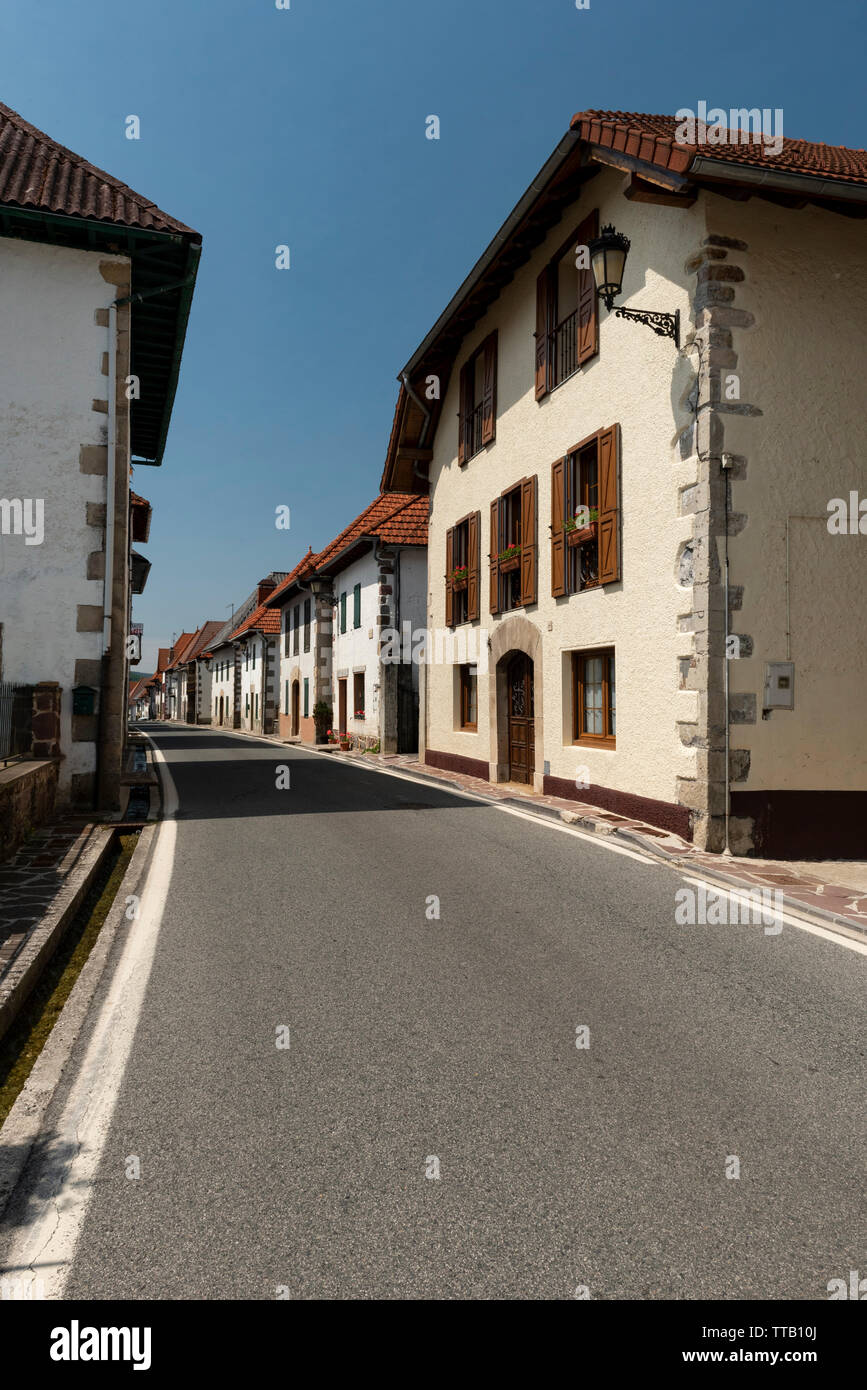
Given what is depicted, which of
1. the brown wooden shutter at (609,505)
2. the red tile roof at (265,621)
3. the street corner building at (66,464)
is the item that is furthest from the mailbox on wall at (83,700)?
the red tile roof at (265,621)

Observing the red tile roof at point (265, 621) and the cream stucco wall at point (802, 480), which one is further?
the red tile roof at point (265, 621)

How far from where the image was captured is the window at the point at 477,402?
14.9 metres

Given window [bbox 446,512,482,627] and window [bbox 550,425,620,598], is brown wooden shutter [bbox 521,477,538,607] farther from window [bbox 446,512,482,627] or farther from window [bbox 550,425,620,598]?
window [bbox 446,512,482,627]

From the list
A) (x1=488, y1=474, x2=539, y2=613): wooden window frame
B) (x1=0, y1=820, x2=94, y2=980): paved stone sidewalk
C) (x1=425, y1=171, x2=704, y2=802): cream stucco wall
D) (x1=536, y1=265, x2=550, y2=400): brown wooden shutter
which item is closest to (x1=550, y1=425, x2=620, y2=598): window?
(x1=425, y1=171, x2=704, y2=802): cream stucco wall

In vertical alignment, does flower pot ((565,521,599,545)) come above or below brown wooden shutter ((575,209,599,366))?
below

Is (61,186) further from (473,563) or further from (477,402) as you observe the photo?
(473,563)

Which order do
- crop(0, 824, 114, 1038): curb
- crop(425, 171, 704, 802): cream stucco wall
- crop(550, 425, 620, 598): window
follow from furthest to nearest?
crop(550, 425, 620, 598): window → crop(425, 171, 704, 802): cream stucco wall → crop(0, 824, 114, 1038): curb

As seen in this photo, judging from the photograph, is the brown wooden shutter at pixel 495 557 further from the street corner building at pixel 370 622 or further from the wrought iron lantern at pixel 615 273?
the street corner building at pixel 370 622

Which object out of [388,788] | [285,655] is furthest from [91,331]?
[285,655]

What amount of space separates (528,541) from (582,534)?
1760mm

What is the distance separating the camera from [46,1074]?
3451 mm

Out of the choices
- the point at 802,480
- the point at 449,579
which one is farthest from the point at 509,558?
the point at 802,480

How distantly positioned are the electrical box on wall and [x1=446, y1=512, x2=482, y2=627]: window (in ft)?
24.8

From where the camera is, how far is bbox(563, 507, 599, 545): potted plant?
11.2 m
